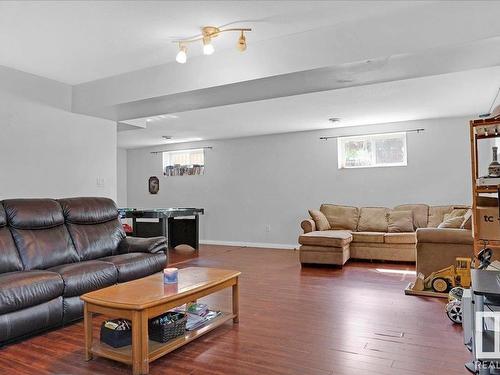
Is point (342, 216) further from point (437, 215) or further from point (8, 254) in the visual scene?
point (8, 254)

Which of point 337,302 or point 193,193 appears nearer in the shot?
point 337,302

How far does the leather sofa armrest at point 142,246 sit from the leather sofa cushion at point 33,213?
659 millimetres

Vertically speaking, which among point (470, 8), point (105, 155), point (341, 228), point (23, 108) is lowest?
point (341, 228)

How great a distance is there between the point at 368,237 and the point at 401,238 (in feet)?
1.53

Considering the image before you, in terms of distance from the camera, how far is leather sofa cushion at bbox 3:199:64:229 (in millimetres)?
3221

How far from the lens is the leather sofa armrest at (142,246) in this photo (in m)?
3.81

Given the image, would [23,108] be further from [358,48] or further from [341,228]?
[341,228]

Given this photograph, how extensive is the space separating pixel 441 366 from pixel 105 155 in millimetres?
4290

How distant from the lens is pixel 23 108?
3988 millimetres

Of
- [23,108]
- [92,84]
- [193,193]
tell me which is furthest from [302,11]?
[193,193]

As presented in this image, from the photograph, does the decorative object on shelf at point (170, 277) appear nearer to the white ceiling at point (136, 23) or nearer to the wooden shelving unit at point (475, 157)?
the white ceiling at point (136, 23)

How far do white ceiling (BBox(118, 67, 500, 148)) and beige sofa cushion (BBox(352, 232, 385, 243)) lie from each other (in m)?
1.81

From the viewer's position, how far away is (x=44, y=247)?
3289 mm

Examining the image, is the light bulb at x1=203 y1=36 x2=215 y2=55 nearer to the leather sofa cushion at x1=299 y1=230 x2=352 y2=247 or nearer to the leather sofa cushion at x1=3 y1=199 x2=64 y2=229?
the leather sofa cushion at x1=3 y1=199 x2=64 y2=229
